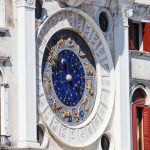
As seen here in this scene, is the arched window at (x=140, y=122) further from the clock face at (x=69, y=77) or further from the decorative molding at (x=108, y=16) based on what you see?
the decorative molding at (x=108, y=16)

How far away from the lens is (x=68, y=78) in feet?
124

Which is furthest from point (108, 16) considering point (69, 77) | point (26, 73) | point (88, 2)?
point (26, 73)

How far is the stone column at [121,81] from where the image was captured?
128ft

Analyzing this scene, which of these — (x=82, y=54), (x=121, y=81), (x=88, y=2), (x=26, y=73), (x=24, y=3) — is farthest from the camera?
(x=121, y=81)

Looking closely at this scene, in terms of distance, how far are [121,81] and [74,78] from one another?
2.00m

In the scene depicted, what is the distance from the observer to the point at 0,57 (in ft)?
117

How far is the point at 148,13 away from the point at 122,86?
133 inches

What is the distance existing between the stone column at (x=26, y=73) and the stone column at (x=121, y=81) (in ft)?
13.2

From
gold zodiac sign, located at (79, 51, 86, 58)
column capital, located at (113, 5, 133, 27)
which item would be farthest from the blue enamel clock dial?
column capital, located at (113, 5, 133, 27)

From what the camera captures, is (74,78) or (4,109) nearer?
(4,109)

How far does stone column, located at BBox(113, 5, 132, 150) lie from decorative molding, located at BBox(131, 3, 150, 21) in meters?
1.29

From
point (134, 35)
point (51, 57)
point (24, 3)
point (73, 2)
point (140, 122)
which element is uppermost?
point (73, 2)

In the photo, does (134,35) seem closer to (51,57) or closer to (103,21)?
(103,21)

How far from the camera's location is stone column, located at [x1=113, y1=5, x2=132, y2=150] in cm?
3903
